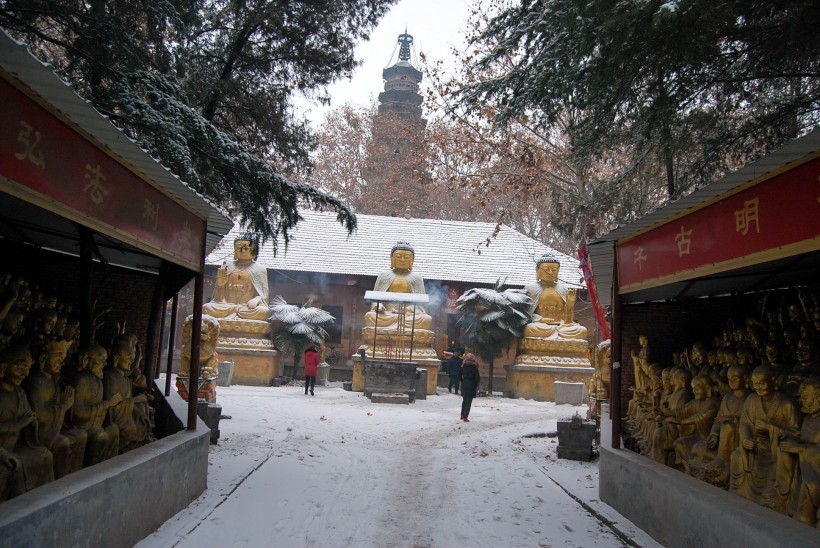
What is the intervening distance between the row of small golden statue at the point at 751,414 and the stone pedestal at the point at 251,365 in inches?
502

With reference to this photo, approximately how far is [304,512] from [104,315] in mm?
3430

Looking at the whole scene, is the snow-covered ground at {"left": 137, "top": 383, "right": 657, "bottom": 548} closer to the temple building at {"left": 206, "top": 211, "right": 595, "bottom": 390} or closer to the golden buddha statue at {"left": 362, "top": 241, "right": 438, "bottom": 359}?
the golden buddha statue at {"left": 362, "top": 241, "right": 438, "bottom": 359}

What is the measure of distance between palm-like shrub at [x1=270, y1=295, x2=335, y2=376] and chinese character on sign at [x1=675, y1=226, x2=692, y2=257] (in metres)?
14.0

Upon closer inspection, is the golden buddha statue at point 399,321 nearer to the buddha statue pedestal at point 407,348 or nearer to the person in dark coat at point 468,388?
the buddha statue pedestal at point 407,348

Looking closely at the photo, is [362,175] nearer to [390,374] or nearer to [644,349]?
A: [390,374]

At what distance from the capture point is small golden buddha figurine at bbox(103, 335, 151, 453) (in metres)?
5.29

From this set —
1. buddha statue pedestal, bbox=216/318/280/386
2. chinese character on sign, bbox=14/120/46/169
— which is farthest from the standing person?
chinese character on sign, bbox=14/120/46/169

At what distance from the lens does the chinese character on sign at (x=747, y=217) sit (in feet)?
13.3

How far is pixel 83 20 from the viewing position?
7266mm

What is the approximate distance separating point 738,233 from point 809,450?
135 centimetres

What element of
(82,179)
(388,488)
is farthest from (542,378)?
(82,179)

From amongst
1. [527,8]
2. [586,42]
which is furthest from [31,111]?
[527,8]

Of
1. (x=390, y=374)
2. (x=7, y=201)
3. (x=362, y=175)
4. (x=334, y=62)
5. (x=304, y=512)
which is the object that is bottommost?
(x=304, y=512)

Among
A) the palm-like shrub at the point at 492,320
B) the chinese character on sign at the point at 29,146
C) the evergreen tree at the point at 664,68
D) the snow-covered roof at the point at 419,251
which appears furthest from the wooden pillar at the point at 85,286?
the snow-covered roof at the point at 419,251
